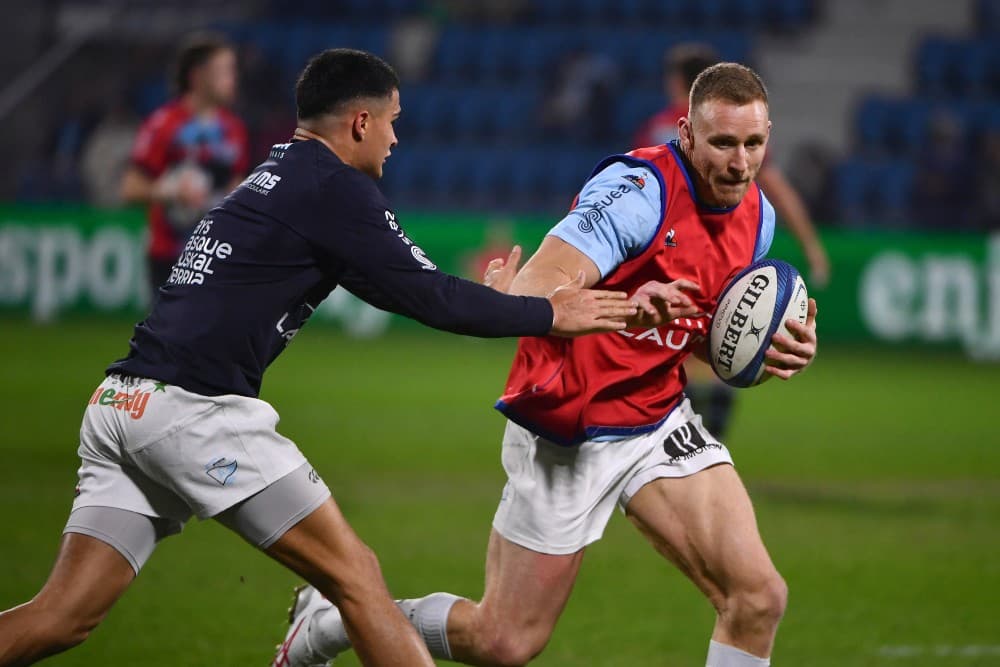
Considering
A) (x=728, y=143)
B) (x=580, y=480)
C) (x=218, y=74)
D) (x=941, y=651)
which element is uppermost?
(x=728, y=143)

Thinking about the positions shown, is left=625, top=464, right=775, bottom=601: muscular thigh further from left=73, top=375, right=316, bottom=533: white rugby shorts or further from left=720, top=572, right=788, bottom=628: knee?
left=73, top=375, right=316, bottom=533: white rugby shorts

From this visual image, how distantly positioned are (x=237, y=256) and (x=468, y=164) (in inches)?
669

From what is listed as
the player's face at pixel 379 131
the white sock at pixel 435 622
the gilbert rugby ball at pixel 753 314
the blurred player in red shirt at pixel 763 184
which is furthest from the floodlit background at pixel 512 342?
the player's face at pixel 379 131

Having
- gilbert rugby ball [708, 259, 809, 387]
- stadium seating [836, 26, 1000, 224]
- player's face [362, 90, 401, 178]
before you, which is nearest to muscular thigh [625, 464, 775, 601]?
gilbert rugby ball [708, 259, 809, 387]

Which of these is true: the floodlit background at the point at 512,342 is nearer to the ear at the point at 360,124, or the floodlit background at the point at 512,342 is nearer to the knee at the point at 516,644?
the knee at the point at 516,644

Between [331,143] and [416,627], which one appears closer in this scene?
[331,143]

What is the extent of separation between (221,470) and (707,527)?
1.64 m

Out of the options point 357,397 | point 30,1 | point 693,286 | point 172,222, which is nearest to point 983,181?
point 357,397

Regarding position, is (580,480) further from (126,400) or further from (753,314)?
(126,400)

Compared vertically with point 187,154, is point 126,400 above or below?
below

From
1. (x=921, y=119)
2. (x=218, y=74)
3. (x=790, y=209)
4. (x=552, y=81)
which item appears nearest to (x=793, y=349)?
(x=790, y=209)

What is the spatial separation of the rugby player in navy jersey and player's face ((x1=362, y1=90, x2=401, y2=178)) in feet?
0.13

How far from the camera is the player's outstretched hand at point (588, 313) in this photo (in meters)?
4.42

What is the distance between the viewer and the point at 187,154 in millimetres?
9969
